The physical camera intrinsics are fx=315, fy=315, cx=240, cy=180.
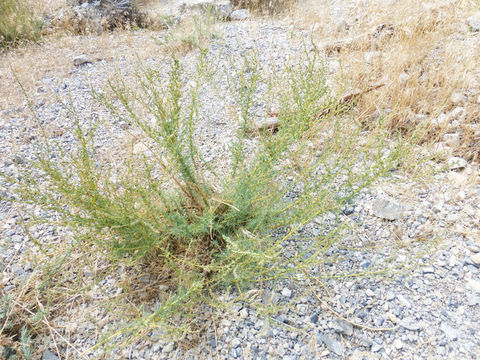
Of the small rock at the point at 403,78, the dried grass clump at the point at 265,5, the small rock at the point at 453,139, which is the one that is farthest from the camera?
the dried grass clump at the point at 265,5

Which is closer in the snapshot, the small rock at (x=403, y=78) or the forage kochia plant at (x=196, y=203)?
the forage kochia plant at (x=196, y=203)

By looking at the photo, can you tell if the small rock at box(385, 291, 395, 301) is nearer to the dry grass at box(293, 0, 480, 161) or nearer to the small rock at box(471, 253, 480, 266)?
the small rock at box(471, 253, 480, 266)

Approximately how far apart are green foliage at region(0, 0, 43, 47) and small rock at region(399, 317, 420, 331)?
17.8 ft

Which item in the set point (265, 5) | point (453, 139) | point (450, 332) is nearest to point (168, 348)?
point (450, 332)

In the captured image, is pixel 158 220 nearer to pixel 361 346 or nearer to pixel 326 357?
pixel 326 357

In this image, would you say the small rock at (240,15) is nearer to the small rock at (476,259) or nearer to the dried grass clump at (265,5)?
the dried grass clump at (265,5)

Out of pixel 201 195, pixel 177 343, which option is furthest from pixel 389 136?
pixel 177 343

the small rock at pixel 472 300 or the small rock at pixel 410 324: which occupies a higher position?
the small rock at pixel 472 300

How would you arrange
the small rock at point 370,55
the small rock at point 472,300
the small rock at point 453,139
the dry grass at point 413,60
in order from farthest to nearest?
the small rock at point 370,55 < the dry grass at point 413,60 < the small rock at point 453,139 < the small rock at point 472,300

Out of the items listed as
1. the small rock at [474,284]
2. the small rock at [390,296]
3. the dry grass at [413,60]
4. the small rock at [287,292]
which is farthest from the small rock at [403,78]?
the small rock at [287,292]

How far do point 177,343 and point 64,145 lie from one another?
2.15 metres

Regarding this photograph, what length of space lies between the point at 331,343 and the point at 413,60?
9.61 feet

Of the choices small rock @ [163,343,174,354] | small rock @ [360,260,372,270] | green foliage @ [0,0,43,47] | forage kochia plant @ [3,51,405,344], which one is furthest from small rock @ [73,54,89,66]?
small rock @ [360,260,372,270]

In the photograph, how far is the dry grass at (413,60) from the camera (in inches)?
102
